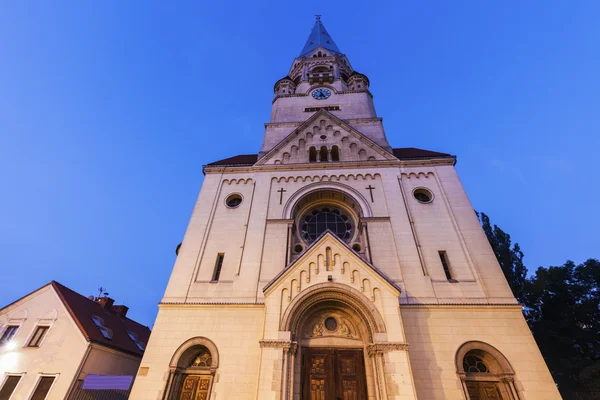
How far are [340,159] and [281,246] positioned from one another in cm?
712

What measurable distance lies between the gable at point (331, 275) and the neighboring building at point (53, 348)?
1143cm

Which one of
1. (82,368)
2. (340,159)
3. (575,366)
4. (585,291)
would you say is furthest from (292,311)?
(585,291)

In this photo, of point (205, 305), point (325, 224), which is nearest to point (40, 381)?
point (205, 305)

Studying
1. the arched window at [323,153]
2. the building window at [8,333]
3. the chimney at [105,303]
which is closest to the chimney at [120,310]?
the chimney at [105,303]

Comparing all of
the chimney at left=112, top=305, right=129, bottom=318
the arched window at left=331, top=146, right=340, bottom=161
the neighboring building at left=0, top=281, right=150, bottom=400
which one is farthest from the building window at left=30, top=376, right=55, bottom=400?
the arched window at left=331, top=146, right=340, bottom=161

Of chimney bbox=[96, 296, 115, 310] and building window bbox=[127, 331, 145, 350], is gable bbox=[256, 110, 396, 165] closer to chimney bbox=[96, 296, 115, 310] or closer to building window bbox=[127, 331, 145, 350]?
building window bbox=[127, 331, 145, 350]

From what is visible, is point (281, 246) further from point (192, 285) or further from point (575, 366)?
point (575, 366)

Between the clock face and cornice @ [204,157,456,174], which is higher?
the clock face

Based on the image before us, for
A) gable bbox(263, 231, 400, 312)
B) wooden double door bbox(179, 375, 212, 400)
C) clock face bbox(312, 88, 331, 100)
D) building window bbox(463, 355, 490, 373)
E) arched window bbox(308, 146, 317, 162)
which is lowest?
wooden double door bbox(179, 375, 212, 400)

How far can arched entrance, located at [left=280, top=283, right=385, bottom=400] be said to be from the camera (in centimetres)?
980

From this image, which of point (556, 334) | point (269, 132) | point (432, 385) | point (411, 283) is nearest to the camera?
point (432, 385)

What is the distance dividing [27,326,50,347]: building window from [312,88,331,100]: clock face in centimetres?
2371

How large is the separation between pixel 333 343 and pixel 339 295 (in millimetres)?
1855

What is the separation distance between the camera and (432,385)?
993cm
